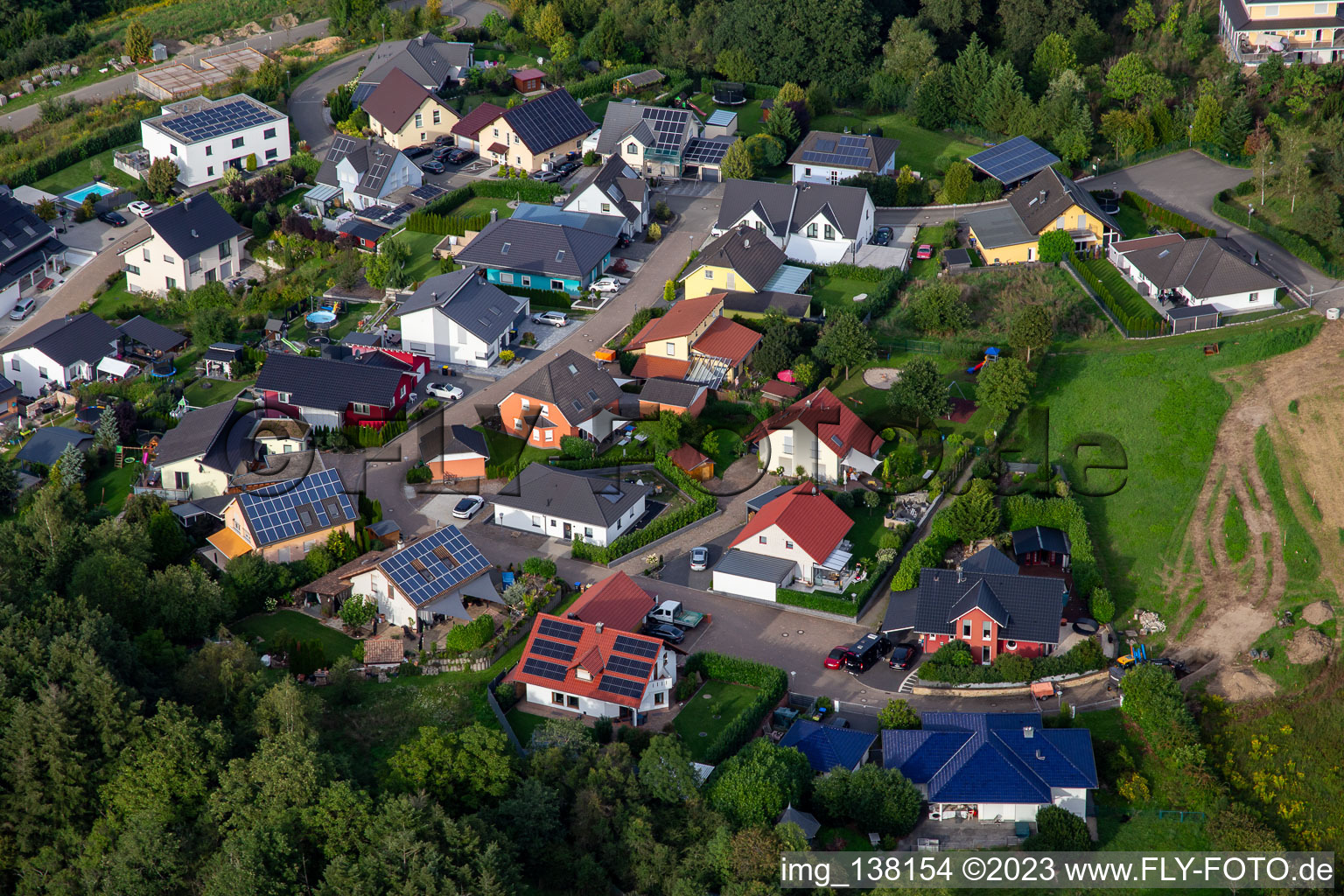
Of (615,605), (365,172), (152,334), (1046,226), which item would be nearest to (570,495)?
(615,605)

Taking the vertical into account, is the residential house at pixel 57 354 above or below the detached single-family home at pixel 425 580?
below

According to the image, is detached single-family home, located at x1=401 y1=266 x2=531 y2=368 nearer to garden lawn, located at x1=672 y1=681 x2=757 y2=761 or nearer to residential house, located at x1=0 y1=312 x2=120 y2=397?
residential house, located at x1=0 y1=312 x2=120 y2=397

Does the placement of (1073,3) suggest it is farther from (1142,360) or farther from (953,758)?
(953,758)

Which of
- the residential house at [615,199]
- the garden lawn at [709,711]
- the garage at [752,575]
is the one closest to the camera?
the garden lawn at [709,711]

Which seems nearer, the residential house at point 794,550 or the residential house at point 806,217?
the residential house at point 794,550

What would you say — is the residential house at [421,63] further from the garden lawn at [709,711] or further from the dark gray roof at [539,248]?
the garden lawn at [709,711]

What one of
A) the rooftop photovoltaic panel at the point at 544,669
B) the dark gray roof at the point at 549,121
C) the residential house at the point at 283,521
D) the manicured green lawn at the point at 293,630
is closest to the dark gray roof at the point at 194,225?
the dark gray roof at the point at 549,121
